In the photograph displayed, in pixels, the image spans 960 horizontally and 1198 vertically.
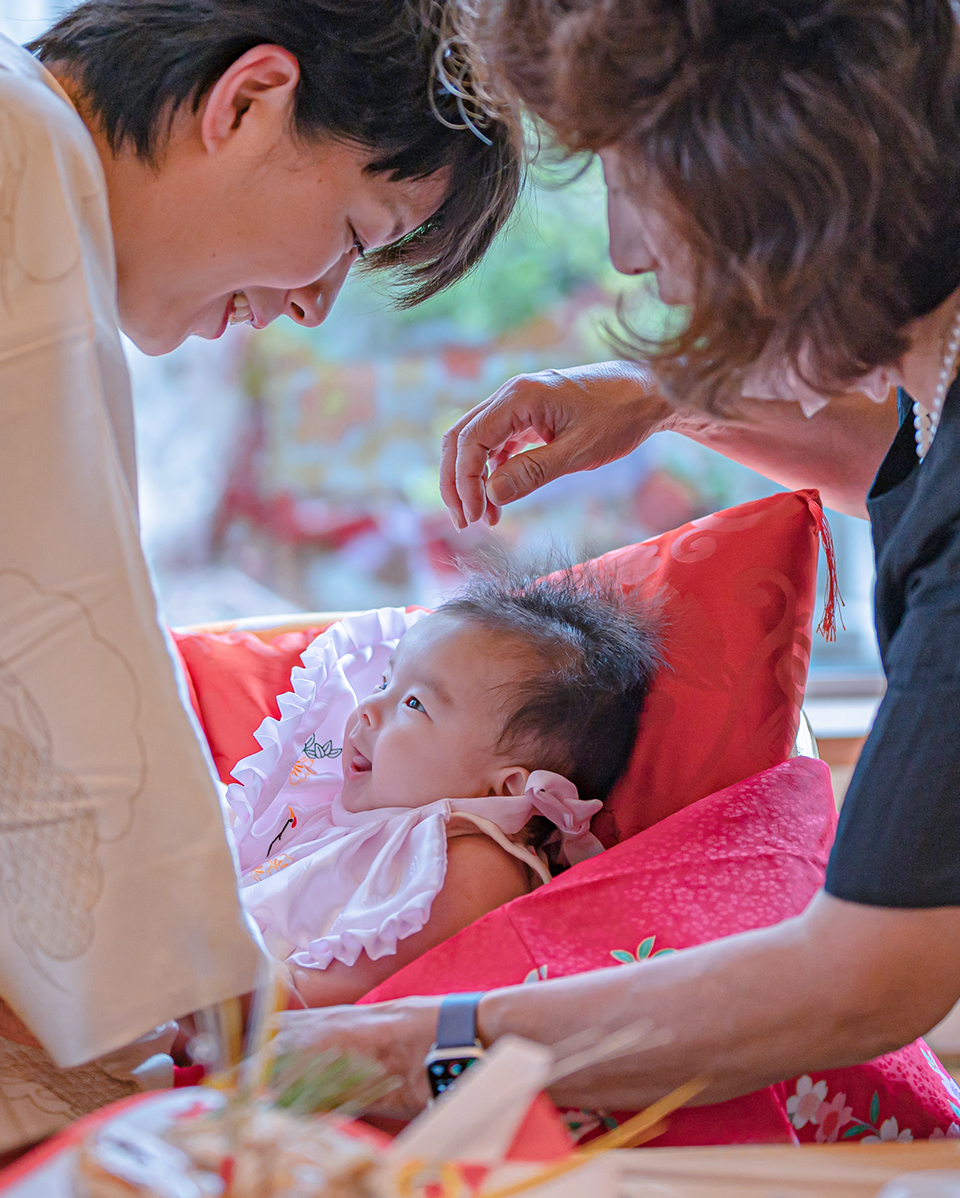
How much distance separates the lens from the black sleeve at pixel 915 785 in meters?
0.72

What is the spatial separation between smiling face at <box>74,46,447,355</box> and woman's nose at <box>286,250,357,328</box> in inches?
1.3

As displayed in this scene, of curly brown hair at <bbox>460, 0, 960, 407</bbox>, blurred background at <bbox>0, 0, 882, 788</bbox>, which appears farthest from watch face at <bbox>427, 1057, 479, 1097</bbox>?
blurred background at <bbox>0, 0, 882, 788</bbox>

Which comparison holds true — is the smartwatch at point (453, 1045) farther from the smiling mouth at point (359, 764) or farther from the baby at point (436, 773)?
the smiling mouth at point (359, 764)

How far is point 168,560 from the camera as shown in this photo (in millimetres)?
2918

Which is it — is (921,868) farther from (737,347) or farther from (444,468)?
(444,468)

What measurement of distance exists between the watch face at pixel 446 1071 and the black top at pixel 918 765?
29cm

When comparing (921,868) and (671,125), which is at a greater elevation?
(671,125)

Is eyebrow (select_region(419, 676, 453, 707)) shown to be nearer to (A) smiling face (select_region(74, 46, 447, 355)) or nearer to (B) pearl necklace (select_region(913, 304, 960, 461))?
(A) smiling face (select_region(74, 46, 447, 355))

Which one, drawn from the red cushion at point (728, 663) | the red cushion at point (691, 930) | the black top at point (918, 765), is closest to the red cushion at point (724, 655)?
the red cushion at point (728, 663)

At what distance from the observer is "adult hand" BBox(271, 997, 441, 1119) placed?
802 mm

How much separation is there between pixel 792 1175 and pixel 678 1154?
0.20ft

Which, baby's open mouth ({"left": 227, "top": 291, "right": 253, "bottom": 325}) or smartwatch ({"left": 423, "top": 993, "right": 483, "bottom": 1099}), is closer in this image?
smartwatch ({"left": 423, "top": 993, "right": 483, "bottom": 1099})

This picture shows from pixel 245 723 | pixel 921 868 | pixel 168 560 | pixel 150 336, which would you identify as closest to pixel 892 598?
pixel 921 868

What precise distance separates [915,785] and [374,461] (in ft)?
7.49
